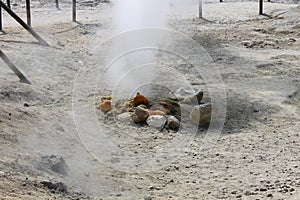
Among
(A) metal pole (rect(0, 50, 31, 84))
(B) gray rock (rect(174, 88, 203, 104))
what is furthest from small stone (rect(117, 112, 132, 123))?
(A) metal pole (rect(0, 50, 31, 84))

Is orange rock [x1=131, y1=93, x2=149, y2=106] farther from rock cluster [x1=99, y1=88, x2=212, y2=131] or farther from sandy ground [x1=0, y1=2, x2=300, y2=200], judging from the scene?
sandy ground [x1=0, y1=2, x2=300, y2=200]

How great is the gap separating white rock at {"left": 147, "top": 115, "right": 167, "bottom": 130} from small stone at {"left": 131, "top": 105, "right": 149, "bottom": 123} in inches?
3.2

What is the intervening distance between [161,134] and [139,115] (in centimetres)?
40

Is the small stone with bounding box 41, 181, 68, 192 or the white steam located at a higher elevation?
the white steam

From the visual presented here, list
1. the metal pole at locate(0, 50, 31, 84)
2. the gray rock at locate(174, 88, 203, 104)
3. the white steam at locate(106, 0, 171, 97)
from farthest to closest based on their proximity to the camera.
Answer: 1. the white steam at locate(106, 0, 171, 97)
2. the metal pole at locate(0, 50, 31, 84)
3. the gray rock at locate(174, 88, 203, 104)

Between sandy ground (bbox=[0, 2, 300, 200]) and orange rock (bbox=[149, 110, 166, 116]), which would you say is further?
orange rock (bbox=[149, 110, 166, 116])

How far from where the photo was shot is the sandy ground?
4.69 m

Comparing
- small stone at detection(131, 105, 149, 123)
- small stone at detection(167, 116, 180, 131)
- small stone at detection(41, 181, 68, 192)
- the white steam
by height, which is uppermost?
the white steam

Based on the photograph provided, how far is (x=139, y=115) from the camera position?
649cm

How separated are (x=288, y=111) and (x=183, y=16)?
8.96 m

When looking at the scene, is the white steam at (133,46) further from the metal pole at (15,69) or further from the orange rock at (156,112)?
the metal pole at (15,69)

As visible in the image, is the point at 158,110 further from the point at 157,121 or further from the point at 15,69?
the point at 15,69

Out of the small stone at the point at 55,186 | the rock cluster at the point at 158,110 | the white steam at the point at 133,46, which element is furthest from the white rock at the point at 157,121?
the small stone at the point at 55,186

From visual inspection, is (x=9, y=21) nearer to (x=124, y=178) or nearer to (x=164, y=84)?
(x=164, y=84)
